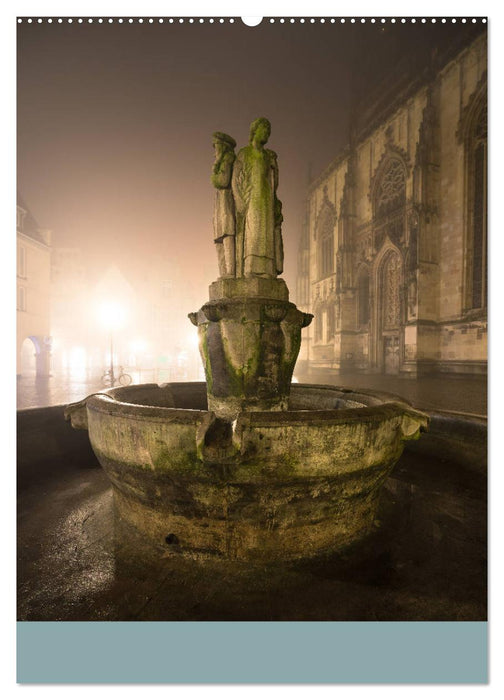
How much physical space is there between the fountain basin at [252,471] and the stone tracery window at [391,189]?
2226 centimetres

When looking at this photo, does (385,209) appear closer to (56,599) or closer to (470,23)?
(470,23)

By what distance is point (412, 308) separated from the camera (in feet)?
58.7

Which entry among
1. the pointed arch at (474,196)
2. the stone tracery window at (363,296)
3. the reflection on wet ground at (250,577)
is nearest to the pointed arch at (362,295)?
the stone tracery window at (363,296)

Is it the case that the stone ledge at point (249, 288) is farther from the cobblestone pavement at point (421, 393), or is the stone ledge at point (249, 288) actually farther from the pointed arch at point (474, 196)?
the pointed arch at point (474, 196)

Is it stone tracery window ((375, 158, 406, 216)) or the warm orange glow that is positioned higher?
stone tracery window ((375, 158, 406, 216))

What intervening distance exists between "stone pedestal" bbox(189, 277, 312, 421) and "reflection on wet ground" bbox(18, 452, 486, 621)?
4.11 ft

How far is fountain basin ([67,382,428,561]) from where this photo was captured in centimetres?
212

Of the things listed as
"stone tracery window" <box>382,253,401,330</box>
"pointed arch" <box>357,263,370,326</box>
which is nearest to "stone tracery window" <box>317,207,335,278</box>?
"pointed arch" <box>357,263,370,326</box>

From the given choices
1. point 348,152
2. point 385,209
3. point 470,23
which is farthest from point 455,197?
point 470,23

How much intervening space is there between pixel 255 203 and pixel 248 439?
89.3 inches

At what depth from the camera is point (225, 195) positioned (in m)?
3.31

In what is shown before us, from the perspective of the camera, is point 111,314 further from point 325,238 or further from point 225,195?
point 325,238

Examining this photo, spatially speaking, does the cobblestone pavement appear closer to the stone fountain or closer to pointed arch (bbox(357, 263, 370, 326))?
the stone fountain

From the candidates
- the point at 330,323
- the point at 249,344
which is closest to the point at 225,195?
the point at 249,344
